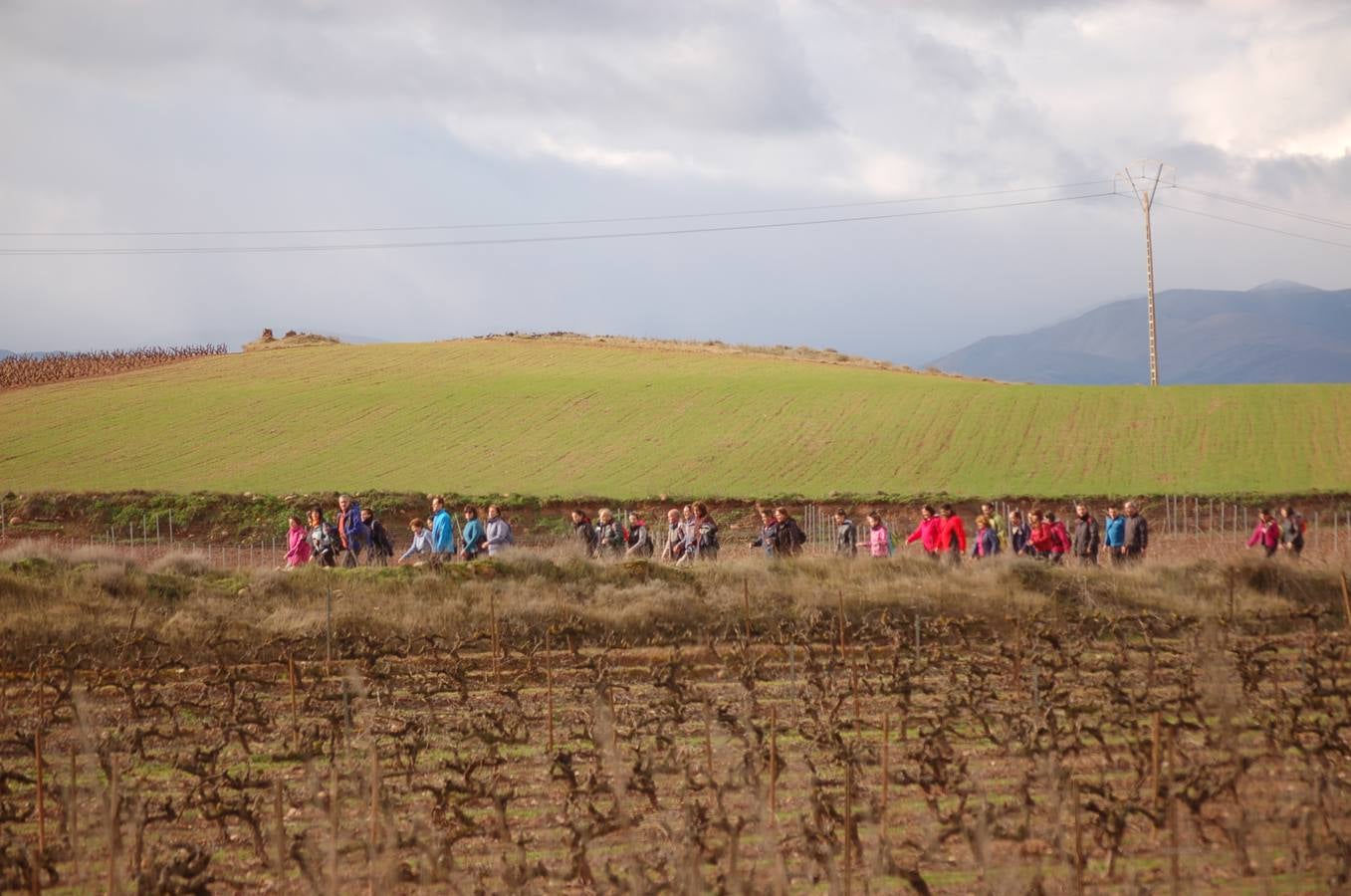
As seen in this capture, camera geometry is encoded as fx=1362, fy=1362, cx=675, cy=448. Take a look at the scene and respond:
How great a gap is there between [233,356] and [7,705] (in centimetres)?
6189

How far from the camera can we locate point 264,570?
2180 centimetres

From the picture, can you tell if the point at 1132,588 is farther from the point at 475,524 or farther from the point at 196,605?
the point at 196,605

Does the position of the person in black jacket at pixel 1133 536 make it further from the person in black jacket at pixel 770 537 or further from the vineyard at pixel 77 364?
the vineyard at pixel 77 364

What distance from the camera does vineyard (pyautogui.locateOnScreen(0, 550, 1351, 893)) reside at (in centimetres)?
855

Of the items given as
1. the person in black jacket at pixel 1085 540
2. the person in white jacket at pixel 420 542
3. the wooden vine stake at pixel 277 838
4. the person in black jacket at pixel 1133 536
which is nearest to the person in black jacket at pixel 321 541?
the person in white jacket at pixel 420 542

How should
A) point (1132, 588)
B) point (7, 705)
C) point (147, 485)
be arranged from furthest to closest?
point (147, 485) < point (1132, 588) < point (7, 705)

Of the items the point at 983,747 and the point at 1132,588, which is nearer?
the point at 983,747

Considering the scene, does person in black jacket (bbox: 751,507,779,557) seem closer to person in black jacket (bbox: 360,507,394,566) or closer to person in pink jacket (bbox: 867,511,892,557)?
person in pink jacket (bbox: 867,511,892,557)

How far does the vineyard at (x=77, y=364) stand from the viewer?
211 feet

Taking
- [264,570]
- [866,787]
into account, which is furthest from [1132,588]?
[264,570]

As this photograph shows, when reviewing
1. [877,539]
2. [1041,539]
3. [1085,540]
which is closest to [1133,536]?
[1085,540]

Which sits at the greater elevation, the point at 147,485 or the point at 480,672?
the point at 147,485

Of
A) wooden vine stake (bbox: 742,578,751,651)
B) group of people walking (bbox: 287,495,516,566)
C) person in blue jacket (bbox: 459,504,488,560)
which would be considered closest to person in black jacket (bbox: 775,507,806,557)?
wooden vine stake (bbox: 742,578,751,651)

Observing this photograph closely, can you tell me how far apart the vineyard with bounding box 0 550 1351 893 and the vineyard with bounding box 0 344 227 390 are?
156ft
